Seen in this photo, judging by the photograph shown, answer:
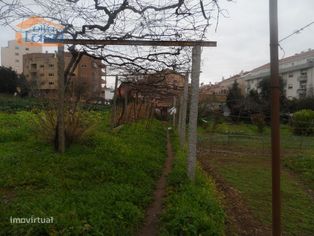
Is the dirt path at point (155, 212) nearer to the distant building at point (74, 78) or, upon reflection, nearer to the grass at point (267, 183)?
the grass at point (267, 183)

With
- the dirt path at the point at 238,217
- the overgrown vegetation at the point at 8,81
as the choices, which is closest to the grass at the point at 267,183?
the dirt path at the point at 238,217

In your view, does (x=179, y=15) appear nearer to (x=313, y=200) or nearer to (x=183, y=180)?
(x=183, y=180)

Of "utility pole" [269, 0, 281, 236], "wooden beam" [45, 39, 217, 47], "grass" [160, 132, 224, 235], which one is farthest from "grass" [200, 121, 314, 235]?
"wooden beam" [45, 39, 217, 47]

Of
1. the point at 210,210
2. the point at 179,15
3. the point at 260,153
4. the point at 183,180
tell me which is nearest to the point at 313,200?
the point at 183,180

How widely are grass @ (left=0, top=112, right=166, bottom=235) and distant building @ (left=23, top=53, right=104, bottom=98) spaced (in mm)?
1680

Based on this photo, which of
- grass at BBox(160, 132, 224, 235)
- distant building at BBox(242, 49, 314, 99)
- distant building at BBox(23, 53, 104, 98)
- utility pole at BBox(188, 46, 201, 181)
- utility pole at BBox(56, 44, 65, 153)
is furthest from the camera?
distant building at BBox(242, 49, 314, 99)

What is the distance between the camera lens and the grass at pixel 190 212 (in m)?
5.21

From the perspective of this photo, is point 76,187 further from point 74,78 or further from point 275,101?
point 74,78

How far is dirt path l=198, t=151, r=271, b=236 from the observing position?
617 cm

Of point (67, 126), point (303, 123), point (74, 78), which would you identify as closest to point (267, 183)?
point (67, 126)

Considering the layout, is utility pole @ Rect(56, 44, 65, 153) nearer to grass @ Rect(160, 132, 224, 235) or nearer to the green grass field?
the green grass field

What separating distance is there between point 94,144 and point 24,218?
5437mm

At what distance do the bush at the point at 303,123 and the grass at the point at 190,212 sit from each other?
2662 cm

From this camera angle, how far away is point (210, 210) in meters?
6.18
